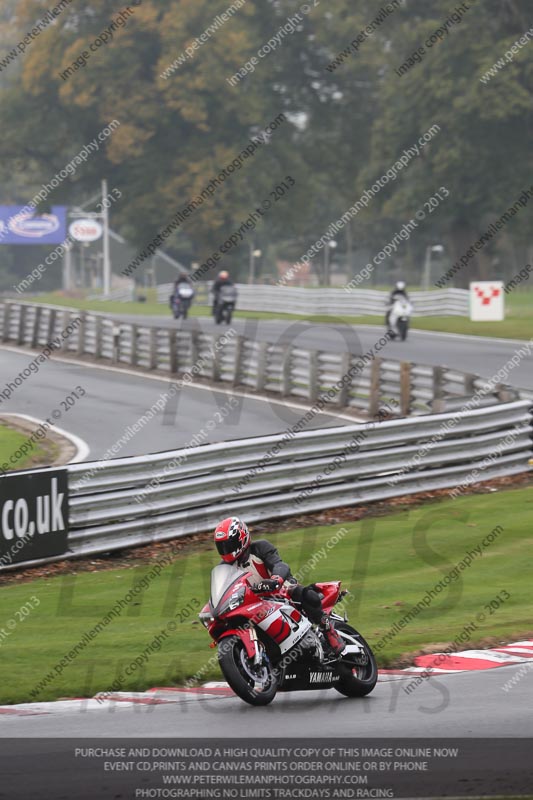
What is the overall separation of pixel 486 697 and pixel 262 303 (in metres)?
46.7

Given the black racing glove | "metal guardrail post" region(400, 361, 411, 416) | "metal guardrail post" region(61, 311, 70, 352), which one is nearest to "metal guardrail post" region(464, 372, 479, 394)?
"metal guardrail post" region(400, 361, 411, 416)

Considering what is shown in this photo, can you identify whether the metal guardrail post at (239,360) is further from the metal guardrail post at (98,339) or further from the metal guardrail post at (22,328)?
the metal guardrail post at (22,328)

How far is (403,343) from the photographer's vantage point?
120 feet

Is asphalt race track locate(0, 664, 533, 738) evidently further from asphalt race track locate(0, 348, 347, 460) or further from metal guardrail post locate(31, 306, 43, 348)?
metal guardrail post locate(31, 306, 43, 348)

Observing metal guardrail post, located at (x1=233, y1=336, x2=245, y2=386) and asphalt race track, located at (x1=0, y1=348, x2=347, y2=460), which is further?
metal guardrail post, located at (x1=233, y1=336, x2=245, y2=386)

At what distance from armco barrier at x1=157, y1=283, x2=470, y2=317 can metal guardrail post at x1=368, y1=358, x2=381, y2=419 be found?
79.6 ft

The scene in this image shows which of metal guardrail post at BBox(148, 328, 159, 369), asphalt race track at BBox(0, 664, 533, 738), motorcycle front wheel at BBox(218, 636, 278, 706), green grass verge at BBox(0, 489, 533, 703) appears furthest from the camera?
metal guardrail post at BBox(148, 328, 159, 369)

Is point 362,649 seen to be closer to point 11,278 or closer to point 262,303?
point 262,303

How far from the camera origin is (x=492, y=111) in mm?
59031

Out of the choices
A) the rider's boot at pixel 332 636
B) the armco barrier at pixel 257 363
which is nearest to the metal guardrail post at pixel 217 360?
the armco barrier at pixel 257 363

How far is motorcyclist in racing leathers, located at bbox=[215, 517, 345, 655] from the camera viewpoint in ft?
27.8

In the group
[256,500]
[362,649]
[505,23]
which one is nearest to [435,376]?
[256,500]

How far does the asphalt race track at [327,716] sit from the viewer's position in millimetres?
7547

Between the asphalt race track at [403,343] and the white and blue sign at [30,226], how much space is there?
1668 inches
